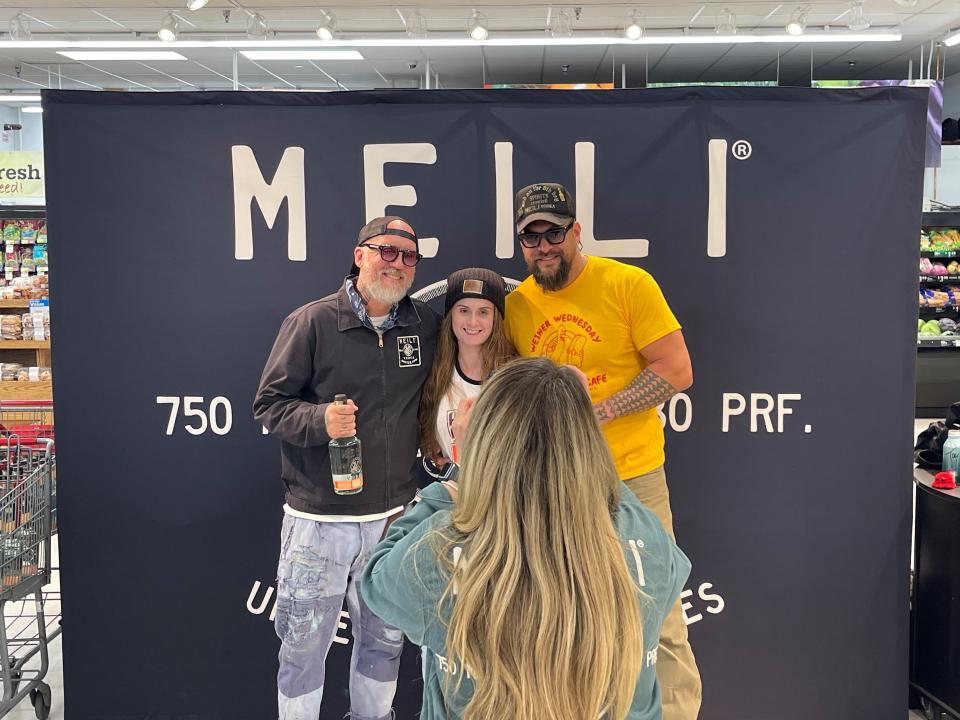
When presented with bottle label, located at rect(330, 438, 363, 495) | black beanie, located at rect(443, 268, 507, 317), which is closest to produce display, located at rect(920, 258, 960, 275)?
black beanie, located at rect(443, 268, 507, 317)

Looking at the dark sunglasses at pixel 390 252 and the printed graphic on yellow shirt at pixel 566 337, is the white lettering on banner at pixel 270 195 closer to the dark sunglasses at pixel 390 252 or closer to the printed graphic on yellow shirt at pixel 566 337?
the dark sunglasses at pixel 390 252

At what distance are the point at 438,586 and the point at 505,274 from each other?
6.13 feet

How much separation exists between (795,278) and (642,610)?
2.02 m

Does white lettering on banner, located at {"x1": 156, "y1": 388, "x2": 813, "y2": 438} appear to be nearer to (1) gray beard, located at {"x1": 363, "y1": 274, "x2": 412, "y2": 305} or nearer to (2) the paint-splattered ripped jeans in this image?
(2) the paint-splattered ripped jeans

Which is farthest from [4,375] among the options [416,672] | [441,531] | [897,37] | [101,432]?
[897,37]

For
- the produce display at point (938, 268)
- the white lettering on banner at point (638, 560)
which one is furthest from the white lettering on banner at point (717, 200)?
the produce display at point (938, 268)

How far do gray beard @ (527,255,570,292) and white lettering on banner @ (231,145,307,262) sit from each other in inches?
39.2

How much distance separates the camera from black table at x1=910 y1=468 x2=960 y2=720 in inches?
117

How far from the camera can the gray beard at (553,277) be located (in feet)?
8.38

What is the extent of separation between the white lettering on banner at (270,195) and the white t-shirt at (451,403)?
0.91m

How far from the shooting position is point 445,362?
8.55 ft

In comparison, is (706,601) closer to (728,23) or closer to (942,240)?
(728,23)

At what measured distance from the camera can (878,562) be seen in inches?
121

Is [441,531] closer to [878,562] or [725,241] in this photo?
[725,241]
